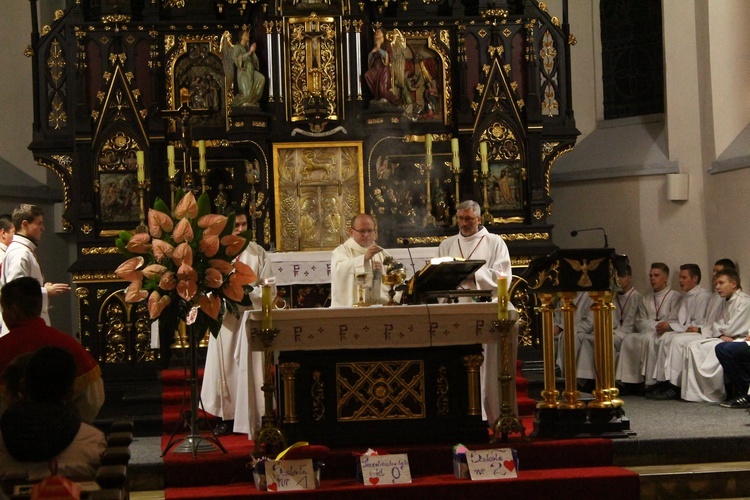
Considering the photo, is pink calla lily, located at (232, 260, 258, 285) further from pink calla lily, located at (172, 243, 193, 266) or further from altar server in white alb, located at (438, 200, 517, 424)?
altar server in white alb, located at (438, 200, 517, 424)

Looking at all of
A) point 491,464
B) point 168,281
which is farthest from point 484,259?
point 168,281

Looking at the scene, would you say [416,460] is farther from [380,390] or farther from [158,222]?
[158,222]

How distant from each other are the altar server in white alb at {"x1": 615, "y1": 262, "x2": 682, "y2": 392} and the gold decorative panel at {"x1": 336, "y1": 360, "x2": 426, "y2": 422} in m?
4.52

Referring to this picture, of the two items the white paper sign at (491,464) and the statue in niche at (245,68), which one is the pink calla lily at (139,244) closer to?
the white paper sign at (491,464)

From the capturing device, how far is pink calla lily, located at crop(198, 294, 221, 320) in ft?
27.6

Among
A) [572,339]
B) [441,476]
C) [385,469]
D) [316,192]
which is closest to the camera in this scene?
[385,469]

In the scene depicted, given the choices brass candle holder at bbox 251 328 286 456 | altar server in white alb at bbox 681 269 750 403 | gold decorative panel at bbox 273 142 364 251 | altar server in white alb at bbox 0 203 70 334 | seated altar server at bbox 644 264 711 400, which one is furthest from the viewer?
gold decorative panel at bbox 273 142 364 251

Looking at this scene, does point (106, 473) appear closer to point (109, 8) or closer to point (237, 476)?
point (237, 476)

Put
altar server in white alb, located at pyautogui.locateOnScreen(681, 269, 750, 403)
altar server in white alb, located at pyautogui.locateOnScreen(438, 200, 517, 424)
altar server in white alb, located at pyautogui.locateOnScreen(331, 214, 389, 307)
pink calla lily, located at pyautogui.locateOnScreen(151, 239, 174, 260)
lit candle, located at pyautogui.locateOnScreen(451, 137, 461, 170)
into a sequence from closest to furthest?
1. pink calla lily, located at pyautogui.locateOnScreen(151, 239, 174, 260)
2. altar server in white alb, located at pyautogui.locateOnScreen(438, 200, 517, 424)
3. altar server in white alb, located at pyautogui.locateOnScreen(331, 214, 389, 307)
4. altar server in white alb, located at pyautogui.locateOnScreen(681, 269, 750, 403)
5. lit candle, located at pyautogui.locateOnScreen(451, 137, 461, 170)

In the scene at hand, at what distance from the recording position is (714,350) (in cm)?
1159

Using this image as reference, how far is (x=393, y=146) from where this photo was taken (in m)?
12.5

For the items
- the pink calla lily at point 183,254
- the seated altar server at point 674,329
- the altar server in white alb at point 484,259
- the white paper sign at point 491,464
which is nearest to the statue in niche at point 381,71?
the altar server in white alb at point 484,259

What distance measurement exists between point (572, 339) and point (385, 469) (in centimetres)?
201

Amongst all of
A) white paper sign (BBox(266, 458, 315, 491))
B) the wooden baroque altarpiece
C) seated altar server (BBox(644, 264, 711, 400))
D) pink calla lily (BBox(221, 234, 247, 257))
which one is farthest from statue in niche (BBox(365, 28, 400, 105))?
white paper sign (BBox(266, 458, 315, 491))
